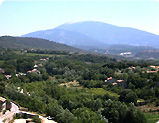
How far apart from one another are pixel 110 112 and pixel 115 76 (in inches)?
834

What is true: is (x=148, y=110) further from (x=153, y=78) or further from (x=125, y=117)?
(x=153, y=78)

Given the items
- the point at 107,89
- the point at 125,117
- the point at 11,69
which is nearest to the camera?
the point at 125,117

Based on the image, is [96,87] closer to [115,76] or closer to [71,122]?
[115,76]

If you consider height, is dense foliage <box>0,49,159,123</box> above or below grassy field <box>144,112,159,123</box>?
above

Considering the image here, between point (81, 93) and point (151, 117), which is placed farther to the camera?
point (81, 93)

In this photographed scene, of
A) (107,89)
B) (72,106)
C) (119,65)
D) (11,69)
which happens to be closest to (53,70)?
(11,69)

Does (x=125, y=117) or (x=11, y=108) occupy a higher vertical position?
(x=11, y=108)

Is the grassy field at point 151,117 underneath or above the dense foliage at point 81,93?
underneath

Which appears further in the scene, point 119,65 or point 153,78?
point 119,65

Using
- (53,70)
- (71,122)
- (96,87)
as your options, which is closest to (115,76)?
(96,87)

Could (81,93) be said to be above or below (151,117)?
above

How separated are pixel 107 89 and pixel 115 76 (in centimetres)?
645

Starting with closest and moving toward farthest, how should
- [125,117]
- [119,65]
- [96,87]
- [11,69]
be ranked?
[125,117]
[96,87]
[11,69]
[119,65]

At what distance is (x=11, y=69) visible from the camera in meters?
49.9
